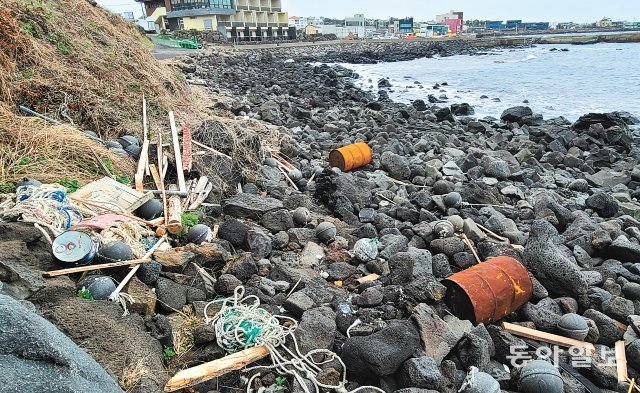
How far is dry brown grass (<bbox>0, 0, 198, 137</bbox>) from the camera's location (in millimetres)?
6344

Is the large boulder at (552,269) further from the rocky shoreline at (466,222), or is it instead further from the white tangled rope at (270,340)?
the white tangled rope at (270,340)

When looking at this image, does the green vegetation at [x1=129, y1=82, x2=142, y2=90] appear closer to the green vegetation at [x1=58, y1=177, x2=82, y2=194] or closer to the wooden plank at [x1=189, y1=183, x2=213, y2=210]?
the wooden plank at [x1=189, y1=183, x2=213, y2=210]

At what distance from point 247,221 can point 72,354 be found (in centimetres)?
334

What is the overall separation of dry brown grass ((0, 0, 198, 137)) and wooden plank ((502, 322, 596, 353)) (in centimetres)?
600

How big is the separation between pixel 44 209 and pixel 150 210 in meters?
1.05

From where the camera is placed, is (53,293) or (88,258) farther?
(88,258)

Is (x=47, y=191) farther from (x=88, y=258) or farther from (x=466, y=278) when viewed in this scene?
(x=466, y=278)

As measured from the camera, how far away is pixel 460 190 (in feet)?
22.9

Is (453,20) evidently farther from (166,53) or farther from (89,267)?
(89,267)

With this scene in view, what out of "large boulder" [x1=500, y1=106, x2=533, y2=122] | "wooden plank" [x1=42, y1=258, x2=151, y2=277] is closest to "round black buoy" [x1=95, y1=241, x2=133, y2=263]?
"wooden plank" [x1=42, y1=258, x2=151, y2=277]

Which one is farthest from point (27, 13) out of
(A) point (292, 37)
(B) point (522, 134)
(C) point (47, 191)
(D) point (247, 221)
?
(A) point (292, 37)

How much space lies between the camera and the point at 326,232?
514 centimetres

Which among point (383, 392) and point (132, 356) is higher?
point (132, 356)

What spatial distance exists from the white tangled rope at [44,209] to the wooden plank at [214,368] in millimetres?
1750
